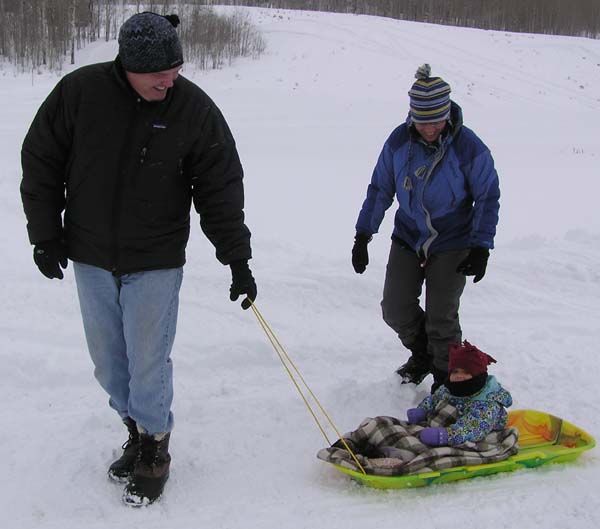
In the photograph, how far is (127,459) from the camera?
3129 mm

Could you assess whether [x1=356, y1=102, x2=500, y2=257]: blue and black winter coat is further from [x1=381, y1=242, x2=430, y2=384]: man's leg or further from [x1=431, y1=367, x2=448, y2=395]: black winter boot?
[x1=431, y1=367, x2=448, y2=395]: black winter boot

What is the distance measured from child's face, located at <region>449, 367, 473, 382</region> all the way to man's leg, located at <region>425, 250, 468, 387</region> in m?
0.44

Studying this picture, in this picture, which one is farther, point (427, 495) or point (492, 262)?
point (492, 262)

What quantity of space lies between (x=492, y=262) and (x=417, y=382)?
248 centimetres

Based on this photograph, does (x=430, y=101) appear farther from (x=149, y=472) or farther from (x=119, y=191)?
(x=149, y=472)

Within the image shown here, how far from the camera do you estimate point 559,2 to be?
37594 millimetres

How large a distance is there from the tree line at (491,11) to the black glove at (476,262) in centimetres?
3622

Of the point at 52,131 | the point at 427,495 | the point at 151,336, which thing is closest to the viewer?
the point at 52,131

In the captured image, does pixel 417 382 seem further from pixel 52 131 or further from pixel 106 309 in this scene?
pixel 52 131

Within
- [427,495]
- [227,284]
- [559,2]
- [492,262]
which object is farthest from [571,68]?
[427,495]

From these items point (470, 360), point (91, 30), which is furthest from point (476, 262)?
point (91, 30)

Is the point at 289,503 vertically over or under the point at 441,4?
under

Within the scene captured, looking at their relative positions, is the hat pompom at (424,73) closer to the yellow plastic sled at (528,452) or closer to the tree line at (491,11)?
the yellow plastic sled at (528,452)

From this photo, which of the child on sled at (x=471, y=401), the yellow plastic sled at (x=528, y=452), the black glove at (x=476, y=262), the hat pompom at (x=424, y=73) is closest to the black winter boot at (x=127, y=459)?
the yellow plastic sled at (x=528, y=452)
